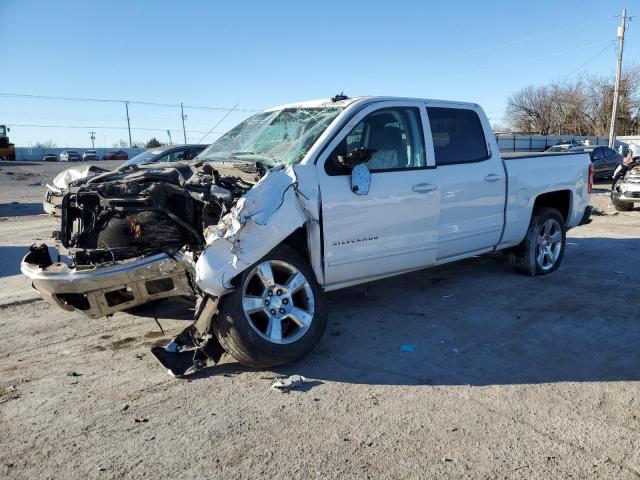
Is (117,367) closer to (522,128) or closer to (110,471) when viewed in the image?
(110,471)

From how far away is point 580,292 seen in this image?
5816 millimetres

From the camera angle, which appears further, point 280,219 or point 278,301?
point 278,301

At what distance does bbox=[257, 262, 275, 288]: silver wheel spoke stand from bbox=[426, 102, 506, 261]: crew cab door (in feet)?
6.44

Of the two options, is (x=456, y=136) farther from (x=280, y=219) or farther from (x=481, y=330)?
(x=280, y=219)

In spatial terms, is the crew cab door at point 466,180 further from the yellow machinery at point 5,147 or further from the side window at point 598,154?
the yellow machinery at point 5,147

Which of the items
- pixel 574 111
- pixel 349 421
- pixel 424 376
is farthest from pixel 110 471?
pixel 574 111

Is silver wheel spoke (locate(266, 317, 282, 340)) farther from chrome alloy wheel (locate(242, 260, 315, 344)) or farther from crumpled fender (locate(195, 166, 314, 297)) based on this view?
crumpled fender (locate(195, 166, 314, 297))

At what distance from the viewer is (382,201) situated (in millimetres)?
4516

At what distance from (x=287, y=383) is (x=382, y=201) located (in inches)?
69.4

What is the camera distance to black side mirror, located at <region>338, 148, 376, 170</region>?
4195mm

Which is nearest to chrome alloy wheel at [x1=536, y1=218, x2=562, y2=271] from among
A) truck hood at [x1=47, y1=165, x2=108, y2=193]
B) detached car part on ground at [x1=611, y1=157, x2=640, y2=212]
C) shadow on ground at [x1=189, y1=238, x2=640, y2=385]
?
shadow on ground at [x1=189, y1=238, x2=640, y2=385]

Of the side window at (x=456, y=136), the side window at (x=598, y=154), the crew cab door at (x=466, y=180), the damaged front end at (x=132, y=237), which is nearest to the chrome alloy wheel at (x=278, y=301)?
the damaged front end at (x=132, y=237)

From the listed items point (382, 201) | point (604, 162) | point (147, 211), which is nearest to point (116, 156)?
point (604, 162)

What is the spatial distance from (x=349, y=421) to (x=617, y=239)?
797 centimetres
